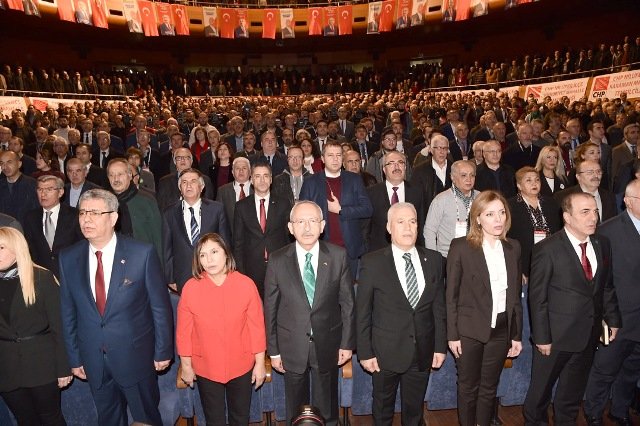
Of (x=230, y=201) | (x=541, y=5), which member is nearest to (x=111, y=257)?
(x=230, y=201)

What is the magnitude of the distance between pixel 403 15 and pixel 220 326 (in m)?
21.9

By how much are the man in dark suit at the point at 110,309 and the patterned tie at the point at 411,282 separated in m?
1.44

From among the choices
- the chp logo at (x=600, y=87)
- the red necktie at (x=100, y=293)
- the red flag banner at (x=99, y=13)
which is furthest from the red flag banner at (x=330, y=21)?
the red necktie at (x=100, y=293)

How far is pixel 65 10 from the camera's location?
58.9 feet

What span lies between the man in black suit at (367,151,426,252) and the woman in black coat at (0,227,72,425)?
2.68m

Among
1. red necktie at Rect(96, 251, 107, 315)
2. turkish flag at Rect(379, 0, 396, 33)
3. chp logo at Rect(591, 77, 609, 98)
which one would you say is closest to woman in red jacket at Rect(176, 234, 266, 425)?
red necktie at Rect(96, 251, 107, 315)

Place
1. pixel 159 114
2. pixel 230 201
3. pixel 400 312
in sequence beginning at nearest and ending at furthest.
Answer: pixel 400 312, pixel 230 201, pixel 159 114

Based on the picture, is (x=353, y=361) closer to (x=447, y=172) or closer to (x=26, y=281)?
(x=26, y=281)

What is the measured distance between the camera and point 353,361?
344 cm

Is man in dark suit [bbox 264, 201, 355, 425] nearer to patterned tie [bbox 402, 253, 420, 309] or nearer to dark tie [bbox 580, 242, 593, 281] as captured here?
patterned tie [bbox 402, 253, 420, 309]

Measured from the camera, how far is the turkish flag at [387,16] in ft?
75.2

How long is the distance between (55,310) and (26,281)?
240 mm

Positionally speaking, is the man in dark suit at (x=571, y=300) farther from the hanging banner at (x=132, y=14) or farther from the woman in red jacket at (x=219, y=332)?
the hanging banner at (x=132, y=14)

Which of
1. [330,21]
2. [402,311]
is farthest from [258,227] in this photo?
[330,21]
